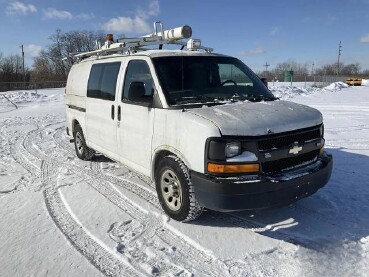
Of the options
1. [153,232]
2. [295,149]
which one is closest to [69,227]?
[153,232]

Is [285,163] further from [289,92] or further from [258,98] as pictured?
[289,92]

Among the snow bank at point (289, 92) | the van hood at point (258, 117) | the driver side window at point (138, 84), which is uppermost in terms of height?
the driver side window at point (138, 84)

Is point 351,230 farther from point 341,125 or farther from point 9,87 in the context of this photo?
point 9,87

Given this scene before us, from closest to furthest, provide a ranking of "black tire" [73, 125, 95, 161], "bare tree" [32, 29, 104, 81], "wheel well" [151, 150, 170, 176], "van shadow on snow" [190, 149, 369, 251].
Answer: "van shadow on snow" [190, 149, 369, 251] → "wheel well" [151, 150, 170, 176] → "black tire" [73, 125, 95, 161] → "bare tree" [32, 29, 104, 81]

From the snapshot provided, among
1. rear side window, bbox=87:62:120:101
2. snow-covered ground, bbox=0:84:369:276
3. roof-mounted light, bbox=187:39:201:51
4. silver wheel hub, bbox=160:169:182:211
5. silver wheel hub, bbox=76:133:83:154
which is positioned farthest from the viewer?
silver wheel hub, bbox=76:133:83:154

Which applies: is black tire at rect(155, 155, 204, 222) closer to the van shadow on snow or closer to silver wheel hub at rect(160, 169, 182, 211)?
silver wheel hub at rect(160, 169, 182, 211)

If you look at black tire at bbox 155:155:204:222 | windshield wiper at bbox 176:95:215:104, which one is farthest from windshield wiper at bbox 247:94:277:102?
black tire at bbox 155:155:204:222

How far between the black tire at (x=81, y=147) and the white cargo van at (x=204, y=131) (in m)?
1.08

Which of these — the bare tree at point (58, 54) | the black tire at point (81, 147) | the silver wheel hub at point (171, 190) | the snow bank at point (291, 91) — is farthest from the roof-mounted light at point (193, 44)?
the bare tree at point (58, 54)

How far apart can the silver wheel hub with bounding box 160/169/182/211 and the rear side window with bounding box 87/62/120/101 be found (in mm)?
1797

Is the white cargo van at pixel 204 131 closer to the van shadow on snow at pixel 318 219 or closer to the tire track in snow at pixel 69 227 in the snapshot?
the van shadow on snow at pixel 318 219

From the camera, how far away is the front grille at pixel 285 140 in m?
3.68

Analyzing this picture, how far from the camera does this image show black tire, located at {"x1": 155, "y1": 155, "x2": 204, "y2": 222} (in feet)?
13.0

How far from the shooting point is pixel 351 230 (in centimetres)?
396
